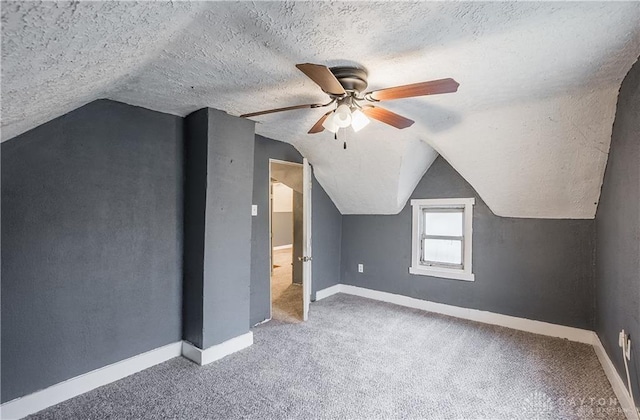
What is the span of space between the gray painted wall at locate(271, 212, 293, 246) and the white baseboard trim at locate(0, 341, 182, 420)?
662 centimetres

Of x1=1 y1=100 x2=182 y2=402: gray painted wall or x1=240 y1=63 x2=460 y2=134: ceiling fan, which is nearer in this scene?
x1=240 y1=63 x2=460 y2=134: ceiling fan

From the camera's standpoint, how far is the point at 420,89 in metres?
1.72

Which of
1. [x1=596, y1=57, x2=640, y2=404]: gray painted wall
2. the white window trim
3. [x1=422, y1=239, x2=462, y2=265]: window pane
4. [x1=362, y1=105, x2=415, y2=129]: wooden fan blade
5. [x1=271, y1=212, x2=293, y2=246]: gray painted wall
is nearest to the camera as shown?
[x1=596, y1=57, x2=640, y2=404]: gray painted wall

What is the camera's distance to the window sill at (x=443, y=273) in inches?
148

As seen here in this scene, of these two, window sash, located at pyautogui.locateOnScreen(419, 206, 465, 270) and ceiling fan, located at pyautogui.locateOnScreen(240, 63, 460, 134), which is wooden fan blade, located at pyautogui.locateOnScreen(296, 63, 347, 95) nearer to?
ceiling fan, located at pyautogui.locateOnScreen(240, 63, 460, 134)

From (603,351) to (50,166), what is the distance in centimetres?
453

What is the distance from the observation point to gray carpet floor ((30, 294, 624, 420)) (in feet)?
6.70

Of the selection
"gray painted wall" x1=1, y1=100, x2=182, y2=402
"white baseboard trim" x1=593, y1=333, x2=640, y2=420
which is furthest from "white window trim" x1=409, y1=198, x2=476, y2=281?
"gray painted wall" x1=1, y1=100, x2=182, y2=402

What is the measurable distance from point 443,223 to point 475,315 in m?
1.16

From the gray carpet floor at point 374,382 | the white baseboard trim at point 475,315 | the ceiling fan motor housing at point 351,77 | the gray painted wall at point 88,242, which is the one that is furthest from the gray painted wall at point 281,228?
the ceiling fan motor housing at point 351,77

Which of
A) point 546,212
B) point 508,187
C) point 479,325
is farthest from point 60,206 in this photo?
point 546,212

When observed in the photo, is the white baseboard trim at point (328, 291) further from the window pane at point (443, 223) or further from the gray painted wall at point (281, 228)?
the gray painted wall at point (281, 228)

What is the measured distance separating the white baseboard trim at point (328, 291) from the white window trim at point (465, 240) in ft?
4.00

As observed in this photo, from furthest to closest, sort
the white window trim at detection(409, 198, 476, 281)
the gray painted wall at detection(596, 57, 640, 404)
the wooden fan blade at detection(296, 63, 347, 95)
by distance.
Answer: the white window trim at detection(409, 198, 476, 281) < the gray painted wall at detection(596, 57, 640, 404) < the wooden fan blade at detection(296, 63, 347, 95)
